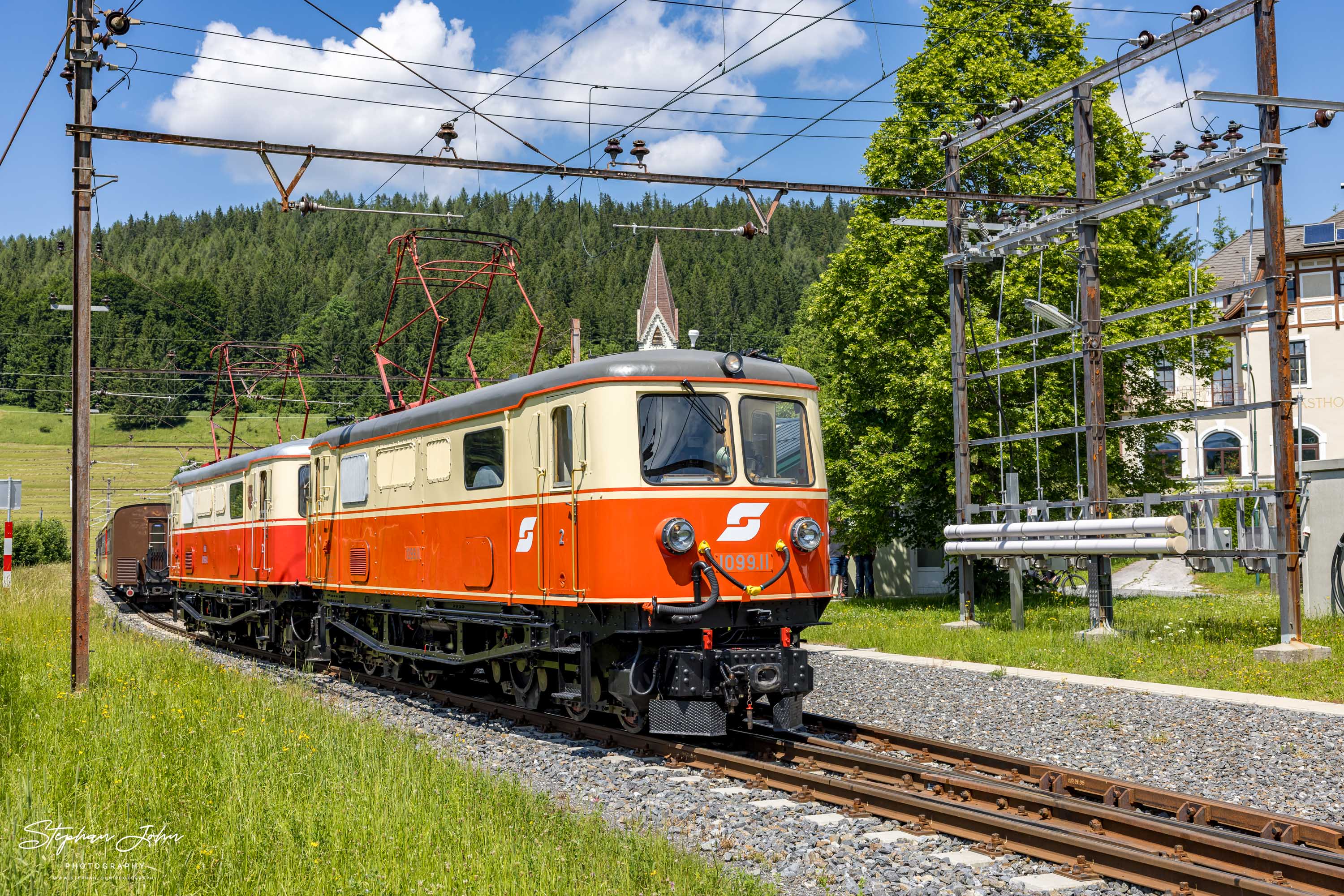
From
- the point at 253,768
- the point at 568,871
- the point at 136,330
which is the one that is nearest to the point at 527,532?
the point at 253,768

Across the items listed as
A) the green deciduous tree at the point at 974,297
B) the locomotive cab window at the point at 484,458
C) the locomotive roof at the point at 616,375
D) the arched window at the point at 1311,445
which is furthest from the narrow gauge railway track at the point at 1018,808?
the arched window at the point at 1311,445

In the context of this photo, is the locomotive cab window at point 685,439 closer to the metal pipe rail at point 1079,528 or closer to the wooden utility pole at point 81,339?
the wooden utility pole at point 81,339

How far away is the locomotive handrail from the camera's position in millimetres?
10562

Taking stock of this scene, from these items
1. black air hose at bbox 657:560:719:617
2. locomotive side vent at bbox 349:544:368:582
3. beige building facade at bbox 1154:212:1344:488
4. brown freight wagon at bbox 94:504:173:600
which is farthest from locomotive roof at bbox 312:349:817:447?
beige building facade at bbox 1154:212:1344:488

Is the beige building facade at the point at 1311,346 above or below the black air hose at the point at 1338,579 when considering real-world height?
above

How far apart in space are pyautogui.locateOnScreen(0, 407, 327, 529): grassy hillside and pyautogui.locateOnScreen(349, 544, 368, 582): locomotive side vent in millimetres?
65124

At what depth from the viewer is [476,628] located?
13.4m

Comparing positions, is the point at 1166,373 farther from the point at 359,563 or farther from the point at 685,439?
the point at 685,439

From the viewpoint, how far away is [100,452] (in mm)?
86312

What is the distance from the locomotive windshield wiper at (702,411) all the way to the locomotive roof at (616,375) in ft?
0.47

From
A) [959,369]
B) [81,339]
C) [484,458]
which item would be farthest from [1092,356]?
[81,339]

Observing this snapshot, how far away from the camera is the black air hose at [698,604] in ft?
33.8

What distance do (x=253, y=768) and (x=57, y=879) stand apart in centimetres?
269

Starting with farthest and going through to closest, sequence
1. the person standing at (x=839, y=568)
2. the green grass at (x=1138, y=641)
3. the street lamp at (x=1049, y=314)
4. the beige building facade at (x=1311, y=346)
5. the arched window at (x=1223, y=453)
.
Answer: the arched window at (x=1223, y=453), the beige building facade at (x=1311, y=346), the person standing at (x=839, y=568), the street lamp at (x=1049, y=314), the green grass at (x=1138, y=641)
